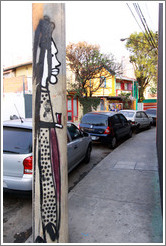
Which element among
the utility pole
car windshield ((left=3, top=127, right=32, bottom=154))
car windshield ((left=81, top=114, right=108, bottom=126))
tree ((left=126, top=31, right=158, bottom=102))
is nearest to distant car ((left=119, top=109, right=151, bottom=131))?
car windshield ((left=81, top=114, right=108, bottom=126))

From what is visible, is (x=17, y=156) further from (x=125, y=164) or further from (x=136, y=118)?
(x=136, y=118)

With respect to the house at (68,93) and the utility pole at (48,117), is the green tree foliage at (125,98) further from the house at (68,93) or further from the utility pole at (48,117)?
the utility pole at (48,117)

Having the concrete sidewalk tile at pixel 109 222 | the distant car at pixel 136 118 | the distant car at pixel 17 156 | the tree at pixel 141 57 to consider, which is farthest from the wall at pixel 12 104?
the concrete sidewalk tile at pixel 109 222

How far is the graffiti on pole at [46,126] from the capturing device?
259 cm

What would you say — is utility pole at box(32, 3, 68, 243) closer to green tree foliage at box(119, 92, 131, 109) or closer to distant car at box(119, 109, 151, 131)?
distant car at box(119, 109, 151, 131)

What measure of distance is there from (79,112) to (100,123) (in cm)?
1286

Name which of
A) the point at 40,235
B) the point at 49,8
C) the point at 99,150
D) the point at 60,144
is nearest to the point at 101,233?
the point at 40,235

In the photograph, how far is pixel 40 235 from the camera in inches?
106

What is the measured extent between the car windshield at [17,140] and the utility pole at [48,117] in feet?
5.31

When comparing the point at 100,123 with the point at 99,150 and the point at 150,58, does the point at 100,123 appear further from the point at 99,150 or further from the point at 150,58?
the point at 150,58

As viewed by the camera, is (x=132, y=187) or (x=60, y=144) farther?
Answer: (x=132, y=187)

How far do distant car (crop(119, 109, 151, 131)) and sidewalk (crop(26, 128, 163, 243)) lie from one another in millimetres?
7195

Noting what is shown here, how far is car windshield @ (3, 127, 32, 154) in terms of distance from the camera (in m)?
4.19

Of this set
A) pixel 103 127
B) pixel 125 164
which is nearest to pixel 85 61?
pixel 103 127
